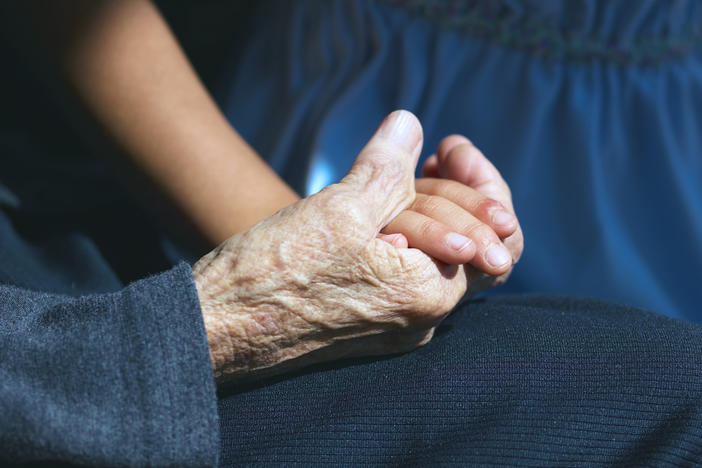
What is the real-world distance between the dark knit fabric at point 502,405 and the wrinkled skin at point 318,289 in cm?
4

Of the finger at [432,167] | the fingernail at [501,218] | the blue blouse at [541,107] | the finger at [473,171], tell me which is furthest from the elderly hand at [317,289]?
the blue blouse at [541,107]

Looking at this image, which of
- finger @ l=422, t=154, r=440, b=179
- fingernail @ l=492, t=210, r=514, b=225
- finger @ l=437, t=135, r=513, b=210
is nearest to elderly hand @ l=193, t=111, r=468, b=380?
fingernail @ l=492, t=210, r=514, b=225

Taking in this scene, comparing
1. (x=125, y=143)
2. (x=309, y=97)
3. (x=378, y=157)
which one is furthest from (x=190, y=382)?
(x=309, y=97)

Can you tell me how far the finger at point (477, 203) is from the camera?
788mm

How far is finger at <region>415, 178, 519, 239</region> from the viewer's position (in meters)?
0.79

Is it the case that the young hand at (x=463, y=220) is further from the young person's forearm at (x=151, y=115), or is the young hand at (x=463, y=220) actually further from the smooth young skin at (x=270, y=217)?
the young person's forearm at (x=151, y=115)

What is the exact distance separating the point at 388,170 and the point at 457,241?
0.13 m

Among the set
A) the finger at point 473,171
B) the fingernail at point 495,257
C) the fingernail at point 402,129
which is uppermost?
the fingernail at point 402,129

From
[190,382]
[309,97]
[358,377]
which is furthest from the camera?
[309,97]

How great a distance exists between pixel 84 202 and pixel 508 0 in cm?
87

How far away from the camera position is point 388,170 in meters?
0.77

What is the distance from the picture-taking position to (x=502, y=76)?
4.15ft

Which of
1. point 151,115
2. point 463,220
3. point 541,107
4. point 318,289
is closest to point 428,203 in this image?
point 463,220

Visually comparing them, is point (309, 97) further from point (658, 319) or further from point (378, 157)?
point (658, 319)
